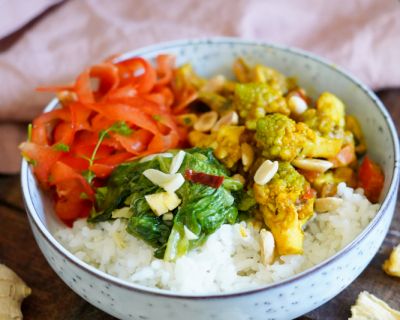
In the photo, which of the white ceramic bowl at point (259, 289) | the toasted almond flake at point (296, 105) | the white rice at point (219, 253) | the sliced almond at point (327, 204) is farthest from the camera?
the toasted almond flake at point (296, 105)

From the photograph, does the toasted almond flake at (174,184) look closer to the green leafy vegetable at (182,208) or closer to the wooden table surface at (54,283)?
the green leafy vegetable at (182,208)

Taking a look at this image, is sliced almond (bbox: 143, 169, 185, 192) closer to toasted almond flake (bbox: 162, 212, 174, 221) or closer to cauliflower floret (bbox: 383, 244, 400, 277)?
toasted almond flake (bbox: 162, 212, 174, 221)

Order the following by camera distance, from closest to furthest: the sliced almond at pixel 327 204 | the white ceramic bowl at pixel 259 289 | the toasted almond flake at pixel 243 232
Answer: the white ceramic bowl at pixel 259 289
the toasted almond flake at pixel 243 232
the sliced almond at pixel 327 204

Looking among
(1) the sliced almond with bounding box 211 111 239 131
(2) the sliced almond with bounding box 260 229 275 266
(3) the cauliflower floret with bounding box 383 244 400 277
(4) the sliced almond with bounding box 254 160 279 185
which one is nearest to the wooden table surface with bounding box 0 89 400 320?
(3) the cauliflower floret with bounding box 383 244 400 277

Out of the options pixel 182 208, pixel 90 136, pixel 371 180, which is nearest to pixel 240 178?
pixel 182 208

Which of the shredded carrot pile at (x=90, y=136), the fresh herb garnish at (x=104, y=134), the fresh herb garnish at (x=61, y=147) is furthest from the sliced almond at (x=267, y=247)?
the fresh herb garnish at (x=61, y=147)

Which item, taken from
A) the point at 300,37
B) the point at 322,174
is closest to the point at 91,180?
the point at 322,174

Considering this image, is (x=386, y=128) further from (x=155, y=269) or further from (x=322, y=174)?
(x=155, y=269)
